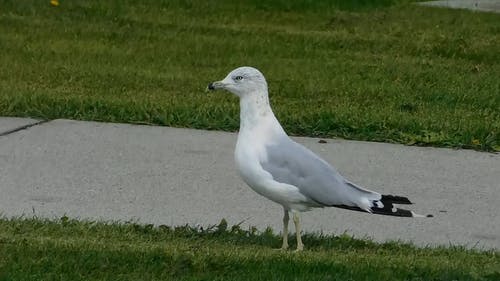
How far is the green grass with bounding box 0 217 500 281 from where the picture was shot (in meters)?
4.77

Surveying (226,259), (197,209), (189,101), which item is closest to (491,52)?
(189,101)

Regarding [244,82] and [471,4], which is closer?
[244,82]

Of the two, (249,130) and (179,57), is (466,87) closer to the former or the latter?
(179,57)

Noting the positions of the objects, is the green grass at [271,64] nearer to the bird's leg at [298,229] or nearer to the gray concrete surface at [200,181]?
the gray concrete surface at [200,181]

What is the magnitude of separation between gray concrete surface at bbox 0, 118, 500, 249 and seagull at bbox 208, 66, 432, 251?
0.75 meters

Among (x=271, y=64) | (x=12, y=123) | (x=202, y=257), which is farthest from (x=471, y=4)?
(x=202, y=257)

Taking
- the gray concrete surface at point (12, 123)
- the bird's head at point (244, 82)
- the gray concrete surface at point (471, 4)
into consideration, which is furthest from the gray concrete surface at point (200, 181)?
the gray concrete surface at point (471, 4)

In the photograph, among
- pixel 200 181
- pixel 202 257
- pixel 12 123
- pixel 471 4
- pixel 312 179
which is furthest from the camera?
pixel 471 4

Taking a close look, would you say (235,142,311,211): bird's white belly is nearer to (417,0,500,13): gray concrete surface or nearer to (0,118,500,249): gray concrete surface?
(0,118,500,249): gray concrete surface

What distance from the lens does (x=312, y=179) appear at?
202 inches

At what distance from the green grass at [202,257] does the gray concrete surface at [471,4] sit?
1078 centimetres

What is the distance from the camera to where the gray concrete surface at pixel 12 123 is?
777 cm

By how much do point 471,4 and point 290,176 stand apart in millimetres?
11875

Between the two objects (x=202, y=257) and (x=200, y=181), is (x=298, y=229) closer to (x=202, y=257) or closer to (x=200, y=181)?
(x=202, y=257)
